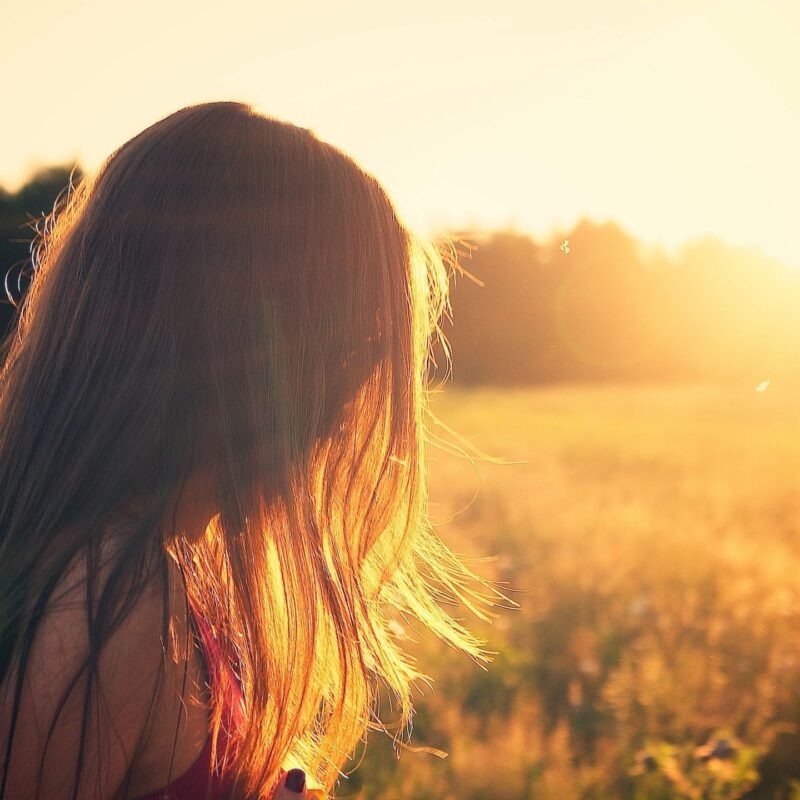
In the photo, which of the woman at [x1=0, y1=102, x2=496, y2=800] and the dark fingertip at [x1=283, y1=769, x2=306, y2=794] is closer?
the woman at [x1=0, y1=102, x2=496, y2=800]

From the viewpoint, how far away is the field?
2451 mm

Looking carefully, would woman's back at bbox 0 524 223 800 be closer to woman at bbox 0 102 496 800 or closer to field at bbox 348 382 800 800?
woman at bbox 0 102 496 800

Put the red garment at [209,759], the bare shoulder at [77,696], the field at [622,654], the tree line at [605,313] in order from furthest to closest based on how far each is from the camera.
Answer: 1. the tree line at [605,313]
2. the field at [622,654]
3. the red garment at [209,759]
4. the bare shoulder at [77,696]

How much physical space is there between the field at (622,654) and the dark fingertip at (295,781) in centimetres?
94

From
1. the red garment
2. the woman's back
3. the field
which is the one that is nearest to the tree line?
the field

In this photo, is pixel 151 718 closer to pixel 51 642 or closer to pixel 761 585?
pixel 51 642

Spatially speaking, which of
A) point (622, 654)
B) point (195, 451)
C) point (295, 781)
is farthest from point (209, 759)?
point (622, 654)

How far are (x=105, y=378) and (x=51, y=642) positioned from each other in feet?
1.16

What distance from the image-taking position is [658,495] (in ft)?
20.7

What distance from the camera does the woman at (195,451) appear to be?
960 millimetres

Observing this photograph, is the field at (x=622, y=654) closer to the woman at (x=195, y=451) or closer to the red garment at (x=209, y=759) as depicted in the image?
the woman at (x=195, y=451)

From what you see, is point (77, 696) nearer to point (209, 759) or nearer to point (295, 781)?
point (209, 759)

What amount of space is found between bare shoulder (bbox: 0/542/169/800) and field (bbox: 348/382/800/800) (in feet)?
4.13

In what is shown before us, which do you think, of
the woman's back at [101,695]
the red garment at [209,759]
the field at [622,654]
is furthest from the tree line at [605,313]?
the woman's back at [101,695]
